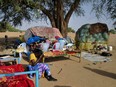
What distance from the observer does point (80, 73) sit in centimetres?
1042

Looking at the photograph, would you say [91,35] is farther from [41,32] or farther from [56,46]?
[56,46]

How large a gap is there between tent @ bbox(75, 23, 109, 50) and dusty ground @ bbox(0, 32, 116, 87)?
4657 millimetres

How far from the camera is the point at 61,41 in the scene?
47.7ft

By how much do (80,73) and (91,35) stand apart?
28.5ft

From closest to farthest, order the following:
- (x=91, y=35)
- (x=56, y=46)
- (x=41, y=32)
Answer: (x=56, y=46) < (x=41, y=32) < (x=91, y=35)

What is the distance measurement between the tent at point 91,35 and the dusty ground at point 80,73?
183 inches

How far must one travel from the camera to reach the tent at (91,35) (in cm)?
1841

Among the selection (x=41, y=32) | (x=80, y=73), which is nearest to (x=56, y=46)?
(x=41, y=32)

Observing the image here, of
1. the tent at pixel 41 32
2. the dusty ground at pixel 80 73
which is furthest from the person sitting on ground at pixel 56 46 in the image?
the tent at pixel 41 32

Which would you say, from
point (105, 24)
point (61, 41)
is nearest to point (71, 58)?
point (61, 41)

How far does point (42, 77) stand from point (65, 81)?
910mm

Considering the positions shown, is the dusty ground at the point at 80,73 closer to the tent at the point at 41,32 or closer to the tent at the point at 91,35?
the tent at the point at 41,32

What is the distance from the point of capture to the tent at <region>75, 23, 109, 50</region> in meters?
18.4

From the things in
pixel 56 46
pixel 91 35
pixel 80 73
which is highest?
pixel 91 35
